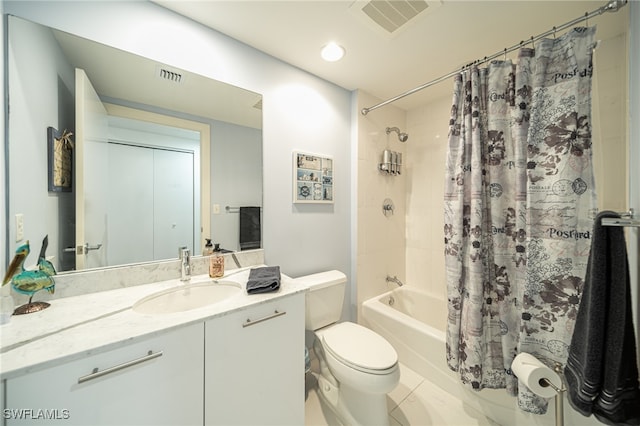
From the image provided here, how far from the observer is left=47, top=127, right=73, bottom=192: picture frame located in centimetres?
99

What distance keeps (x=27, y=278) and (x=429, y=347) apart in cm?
218

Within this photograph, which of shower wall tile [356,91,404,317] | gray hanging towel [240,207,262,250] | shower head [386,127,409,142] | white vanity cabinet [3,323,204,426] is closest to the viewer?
white vanity cabinet [3,323,204,426]

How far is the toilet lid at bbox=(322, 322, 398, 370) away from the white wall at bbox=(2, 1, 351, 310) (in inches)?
19.5

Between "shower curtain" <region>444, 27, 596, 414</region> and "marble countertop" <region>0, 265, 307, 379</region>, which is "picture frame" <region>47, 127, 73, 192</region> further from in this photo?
"shower curtain" <region>444, 27, 596, 414</region>

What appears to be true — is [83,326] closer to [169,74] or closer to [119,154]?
[119,154]

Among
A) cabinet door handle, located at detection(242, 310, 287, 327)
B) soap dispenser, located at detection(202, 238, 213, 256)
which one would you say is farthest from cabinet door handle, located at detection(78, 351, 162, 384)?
soap dispenser, located at detection(202, 238, 213, 256)

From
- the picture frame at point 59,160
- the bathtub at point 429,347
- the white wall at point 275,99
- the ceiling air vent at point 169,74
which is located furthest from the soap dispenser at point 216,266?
the bathtub at point 429,347

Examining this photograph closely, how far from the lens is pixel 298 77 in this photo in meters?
1.71

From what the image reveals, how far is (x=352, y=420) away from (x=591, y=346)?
1209 mm

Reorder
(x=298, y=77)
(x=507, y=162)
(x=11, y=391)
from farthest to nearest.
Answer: (x=298, y=77), (x=507, y=162), (x=11, y=391)

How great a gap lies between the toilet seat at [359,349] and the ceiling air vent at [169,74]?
69.5 inches

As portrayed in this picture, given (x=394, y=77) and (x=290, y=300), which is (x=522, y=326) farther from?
(x=394, y=77)

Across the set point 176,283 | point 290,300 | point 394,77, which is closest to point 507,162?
point 394,77

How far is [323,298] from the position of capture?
1632 mm
